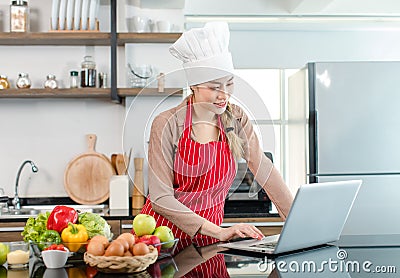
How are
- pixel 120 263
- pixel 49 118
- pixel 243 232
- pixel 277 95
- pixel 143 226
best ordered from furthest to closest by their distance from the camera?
pixel 277 95 → pixel 49 118 → pixel 243 232 → pixel 143 226 → pixel 120 263

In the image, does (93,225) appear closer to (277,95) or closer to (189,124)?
(189,124)

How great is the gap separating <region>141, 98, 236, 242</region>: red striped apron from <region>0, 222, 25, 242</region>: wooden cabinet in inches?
53.6

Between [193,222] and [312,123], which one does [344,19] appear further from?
[193,222]

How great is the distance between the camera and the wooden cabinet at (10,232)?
379 cm

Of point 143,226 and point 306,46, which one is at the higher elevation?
point 306,46

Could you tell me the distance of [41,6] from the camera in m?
4.51

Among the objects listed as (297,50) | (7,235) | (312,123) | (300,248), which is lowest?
(7,235)

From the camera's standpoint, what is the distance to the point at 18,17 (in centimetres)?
431

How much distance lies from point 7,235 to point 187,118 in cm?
164

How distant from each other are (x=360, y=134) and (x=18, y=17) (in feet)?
7.45

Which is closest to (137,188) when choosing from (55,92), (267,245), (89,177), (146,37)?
(89,177)

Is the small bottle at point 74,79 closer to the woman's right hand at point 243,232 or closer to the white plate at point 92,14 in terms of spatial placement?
the white plate at point 92,14

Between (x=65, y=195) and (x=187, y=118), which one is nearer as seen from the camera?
(x=187, y=118)

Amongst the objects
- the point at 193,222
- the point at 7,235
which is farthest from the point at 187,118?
the point at 7,235
